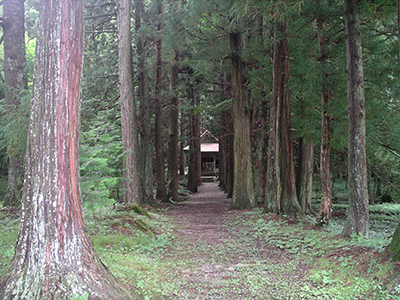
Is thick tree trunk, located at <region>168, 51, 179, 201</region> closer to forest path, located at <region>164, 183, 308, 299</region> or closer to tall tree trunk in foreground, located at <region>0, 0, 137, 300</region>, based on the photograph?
forest path, located at <region>164, 183, 308, 299</region>

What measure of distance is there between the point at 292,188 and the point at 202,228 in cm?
321

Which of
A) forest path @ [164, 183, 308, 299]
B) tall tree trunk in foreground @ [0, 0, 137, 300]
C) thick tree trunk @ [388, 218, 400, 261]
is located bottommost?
forest path @ [164, 183, 308, 299]

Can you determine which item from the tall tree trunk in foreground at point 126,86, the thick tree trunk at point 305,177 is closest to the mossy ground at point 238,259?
the tall tree trunk in foreground at point 126,86

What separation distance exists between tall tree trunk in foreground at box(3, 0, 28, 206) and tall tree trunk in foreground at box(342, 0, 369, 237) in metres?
8.32

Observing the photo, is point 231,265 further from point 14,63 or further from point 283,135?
point 14,63


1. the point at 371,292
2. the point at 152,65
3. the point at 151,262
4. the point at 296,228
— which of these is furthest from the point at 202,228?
the point at 152,65

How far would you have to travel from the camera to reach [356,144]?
695 centimetres

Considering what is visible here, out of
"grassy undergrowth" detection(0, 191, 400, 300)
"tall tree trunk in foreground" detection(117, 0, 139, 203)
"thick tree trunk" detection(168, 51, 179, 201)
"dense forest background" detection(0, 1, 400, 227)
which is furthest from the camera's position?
"thick tree trunk" detection(168, 51, 179, 201)

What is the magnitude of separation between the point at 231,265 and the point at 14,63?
806cm

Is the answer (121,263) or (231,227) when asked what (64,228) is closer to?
(121,263)

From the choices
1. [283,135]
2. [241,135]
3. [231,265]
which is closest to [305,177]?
[283,135]

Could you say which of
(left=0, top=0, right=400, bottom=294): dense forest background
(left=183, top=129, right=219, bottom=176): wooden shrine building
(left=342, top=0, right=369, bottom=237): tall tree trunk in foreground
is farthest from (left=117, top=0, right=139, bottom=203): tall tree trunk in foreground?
(left=183, top=129, right=219, bottom=176): wooden shrine building

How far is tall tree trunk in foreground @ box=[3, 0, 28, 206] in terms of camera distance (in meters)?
9.04

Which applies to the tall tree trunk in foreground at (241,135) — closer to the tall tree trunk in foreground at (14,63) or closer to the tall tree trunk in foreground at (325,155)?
the tall tree trunk in foreground at (325,155)
